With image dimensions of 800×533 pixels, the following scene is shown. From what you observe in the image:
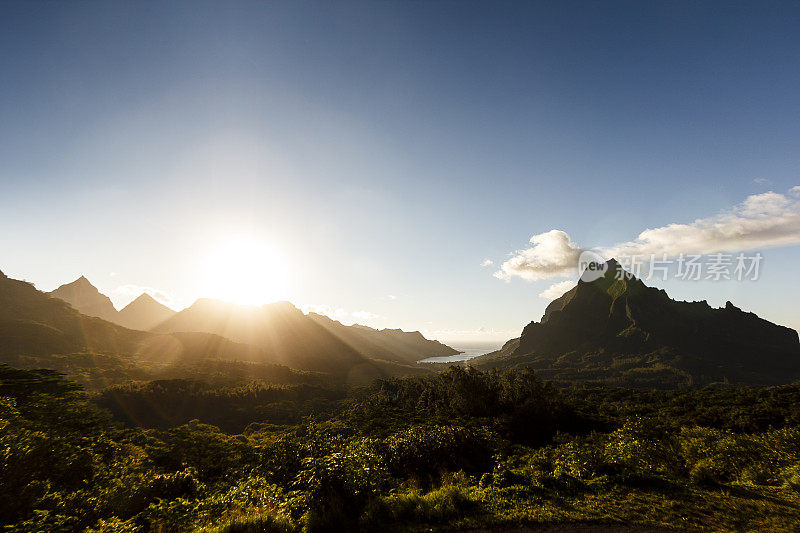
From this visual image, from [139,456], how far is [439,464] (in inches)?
996

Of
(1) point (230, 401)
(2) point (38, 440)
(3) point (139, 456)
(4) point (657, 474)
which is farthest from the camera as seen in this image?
(1) point (230, 401)

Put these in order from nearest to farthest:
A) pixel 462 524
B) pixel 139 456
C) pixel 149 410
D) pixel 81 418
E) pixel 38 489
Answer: pixel 462 524 → pixel 38 489 → pixel 139 456 → pixel 81 418 → pixel 149 410

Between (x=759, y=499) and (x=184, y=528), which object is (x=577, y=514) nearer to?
(x=759, y=499)

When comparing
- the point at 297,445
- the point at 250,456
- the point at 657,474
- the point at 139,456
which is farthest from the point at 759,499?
the point at 139,456

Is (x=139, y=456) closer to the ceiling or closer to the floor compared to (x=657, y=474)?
closer to the floor

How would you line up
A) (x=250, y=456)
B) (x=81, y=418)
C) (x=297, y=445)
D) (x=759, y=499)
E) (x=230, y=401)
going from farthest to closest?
(x=230, y=401)
(x=81, y=418)
(x=250, y=456)
(x=297, y=445)
(x=759, y=499)

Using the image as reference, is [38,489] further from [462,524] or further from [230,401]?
[230,401]

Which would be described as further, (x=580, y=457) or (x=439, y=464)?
(x=439, y=464)

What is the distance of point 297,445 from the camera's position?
18.6 metres

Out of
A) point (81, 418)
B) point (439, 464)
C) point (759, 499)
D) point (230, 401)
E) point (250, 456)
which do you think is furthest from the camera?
point (230, 401)

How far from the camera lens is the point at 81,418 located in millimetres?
33688

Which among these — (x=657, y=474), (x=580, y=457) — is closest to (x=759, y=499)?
(x=657, y=474)

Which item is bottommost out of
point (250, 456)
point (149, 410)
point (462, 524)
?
point (149, 410)

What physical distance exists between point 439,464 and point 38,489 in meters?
20.4
